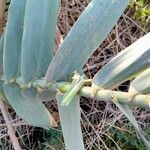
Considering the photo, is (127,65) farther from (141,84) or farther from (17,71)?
(17,71)

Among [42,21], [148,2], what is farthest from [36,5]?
[148,2]

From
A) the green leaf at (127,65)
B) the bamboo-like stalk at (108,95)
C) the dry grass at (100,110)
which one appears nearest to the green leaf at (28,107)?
the bamboo-like stalk at (108,95)

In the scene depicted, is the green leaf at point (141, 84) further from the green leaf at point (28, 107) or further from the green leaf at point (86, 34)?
the green leaf at point (28, 107)

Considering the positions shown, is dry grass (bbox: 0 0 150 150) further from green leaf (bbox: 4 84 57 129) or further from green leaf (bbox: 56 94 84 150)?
green leaf (bbox: 56 94 84 150)

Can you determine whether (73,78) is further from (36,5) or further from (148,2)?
(148,2)

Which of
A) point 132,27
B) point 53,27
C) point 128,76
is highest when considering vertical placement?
point 132,27

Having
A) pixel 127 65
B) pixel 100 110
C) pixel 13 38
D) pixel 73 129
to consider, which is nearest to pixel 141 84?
pixel 127 65
